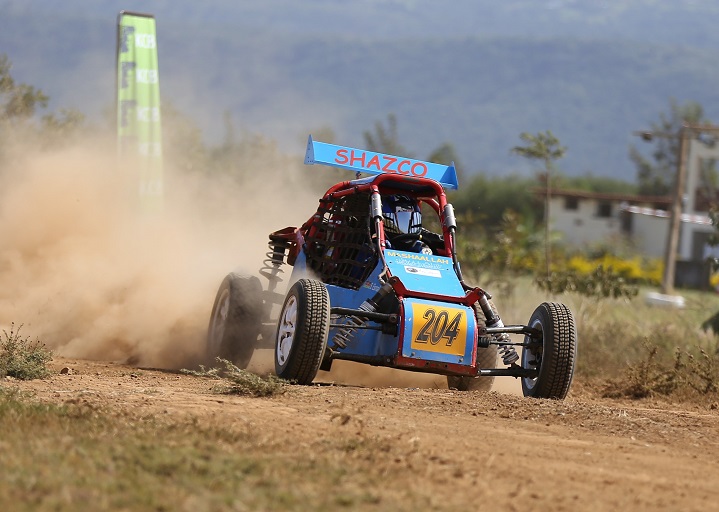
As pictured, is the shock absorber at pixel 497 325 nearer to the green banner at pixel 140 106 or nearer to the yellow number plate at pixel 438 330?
the yellow number plate at pixel 438 330

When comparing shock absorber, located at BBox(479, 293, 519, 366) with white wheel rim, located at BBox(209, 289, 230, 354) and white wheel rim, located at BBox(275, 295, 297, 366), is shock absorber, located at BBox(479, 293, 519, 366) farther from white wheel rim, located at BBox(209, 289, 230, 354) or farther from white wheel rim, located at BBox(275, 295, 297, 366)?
white wheel rim, located at BBox(209, 289, 230, 354)

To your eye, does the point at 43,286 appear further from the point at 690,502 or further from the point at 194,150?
the point at 194,150

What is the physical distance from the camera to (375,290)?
1023 centimetres

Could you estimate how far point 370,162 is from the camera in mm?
11531

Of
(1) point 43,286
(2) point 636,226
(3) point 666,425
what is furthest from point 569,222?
(3) point 666,425

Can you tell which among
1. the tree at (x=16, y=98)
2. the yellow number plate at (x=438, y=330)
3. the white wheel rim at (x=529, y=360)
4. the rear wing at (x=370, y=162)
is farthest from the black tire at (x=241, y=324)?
the tree at (x=16, y=98)

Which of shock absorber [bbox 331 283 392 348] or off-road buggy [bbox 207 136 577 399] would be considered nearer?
off-road buggy [bbox 207 136 577 399]

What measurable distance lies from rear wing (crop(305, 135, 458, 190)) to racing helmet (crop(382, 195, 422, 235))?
0.25m

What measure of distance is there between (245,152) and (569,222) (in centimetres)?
5029

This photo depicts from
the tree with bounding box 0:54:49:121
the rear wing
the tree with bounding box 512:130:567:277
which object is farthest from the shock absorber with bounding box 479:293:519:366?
the tree with bounding box 0:54:49:121

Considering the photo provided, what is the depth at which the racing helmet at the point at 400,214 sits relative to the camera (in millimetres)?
11125

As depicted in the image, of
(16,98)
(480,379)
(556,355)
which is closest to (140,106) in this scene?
(16,98)

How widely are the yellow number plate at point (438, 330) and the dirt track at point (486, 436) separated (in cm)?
37

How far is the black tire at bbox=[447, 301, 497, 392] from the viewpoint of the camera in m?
11.0
